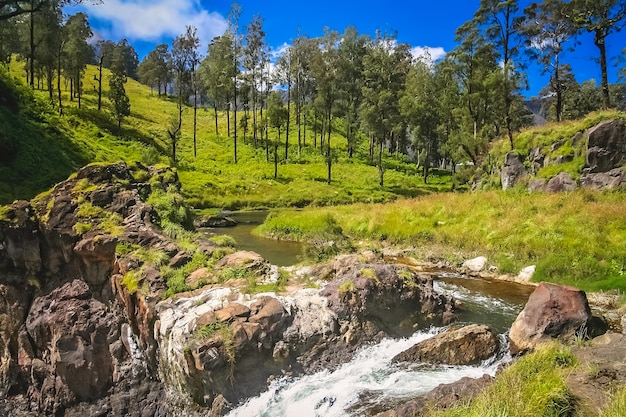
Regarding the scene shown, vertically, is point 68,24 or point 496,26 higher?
point 68,24

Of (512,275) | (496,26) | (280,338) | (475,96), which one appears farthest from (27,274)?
(475,96)

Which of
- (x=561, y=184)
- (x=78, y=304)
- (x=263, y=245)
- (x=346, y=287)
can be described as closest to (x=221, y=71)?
(x=263, y=245)

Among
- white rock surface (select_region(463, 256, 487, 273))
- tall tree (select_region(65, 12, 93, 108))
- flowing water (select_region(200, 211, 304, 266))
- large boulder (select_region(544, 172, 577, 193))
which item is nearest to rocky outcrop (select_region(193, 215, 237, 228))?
flowing water (select_region(200, 211, 304, 266))

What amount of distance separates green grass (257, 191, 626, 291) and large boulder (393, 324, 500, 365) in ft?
29.1

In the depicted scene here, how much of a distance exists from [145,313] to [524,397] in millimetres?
9721

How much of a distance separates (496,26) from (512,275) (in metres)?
29.5

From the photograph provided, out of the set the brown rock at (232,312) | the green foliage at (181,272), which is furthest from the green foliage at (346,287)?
the green foliage at (181,272)

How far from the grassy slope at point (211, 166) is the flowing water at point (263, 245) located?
12018 millimetres

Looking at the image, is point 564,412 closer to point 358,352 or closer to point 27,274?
point 358,352

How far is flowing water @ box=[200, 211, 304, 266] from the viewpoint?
84.6 feet

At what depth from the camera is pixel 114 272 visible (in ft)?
46.9

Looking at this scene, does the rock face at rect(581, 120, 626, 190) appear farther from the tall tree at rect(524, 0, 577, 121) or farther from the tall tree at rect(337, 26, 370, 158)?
the tall tree at rect(337, 26, 370, 158)

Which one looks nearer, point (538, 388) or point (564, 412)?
point (564, 412)

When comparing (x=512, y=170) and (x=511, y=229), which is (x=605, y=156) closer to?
(x=512, y=170)
